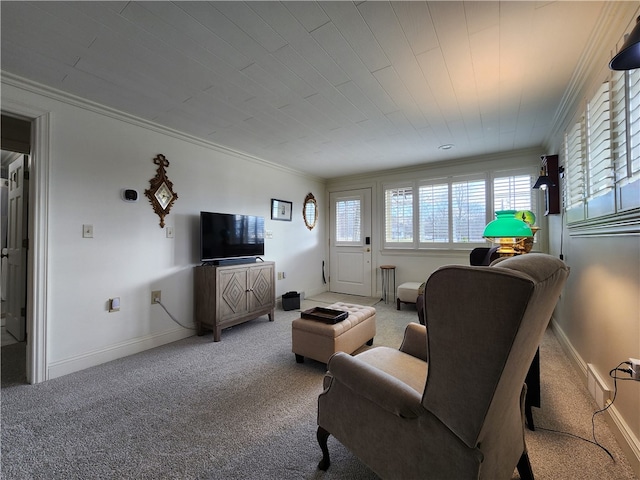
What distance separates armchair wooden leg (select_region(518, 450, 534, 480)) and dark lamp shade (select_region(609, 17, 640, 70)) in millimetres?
1651

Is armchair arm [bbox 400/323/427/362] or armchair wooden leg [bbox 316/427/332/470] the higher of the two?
armchair arm [bbox 400/323/427/362]

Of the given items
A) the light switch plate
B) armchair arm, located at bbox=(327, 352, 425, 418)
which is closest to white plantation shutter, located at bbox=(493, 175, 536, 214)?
armchair arm, located at bbox=(327, 352, 425, 418)

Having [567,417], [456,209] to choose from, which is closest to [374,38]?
[567,417]

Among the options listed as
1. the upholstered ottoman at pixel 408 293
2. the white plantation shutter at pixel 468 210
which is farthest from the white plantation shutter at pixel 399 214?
the upholstered ottoman at pixel 408 293

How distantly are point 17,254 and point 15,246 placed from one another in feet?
0.55

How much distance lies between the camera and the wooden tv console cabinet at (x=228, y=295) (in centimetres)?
313

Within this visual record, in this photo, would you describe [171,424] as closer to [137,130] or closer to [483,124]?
[137,130]

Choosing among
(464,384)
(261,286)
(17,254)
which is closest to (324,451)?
(464,384)

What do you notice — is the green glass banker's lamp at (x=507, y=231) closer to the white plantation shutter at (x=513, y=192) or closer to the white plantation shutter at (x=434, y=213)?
the white plantation shutter at (x=513, y=192)

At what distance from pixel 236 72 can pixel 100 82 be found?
1132 mm

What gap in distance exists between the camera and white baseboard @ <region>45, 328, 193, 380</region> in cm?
234

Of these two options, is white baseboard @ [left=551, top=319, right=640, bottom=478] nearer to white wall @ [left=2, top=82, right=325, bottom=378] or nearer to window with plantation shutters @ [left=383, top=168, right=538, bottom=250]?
window with plantation shutters @ [left=383, top=168, right=538, bottom=250]

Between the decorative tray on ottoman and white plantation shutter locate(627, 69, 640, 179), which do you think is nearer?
white plantation shutter locate(627, 69, 640, 179)

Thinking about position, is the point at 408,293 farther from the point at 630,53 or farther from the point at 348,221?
the point at 630,53
